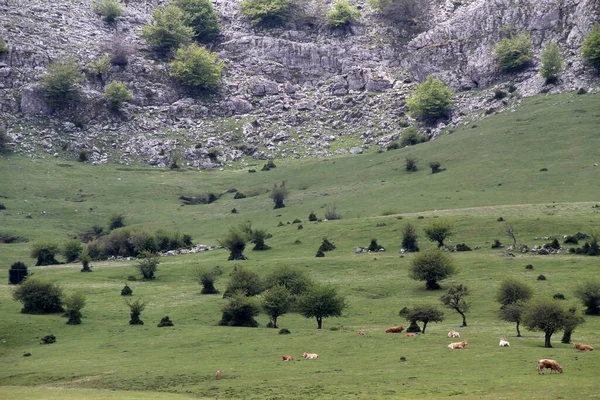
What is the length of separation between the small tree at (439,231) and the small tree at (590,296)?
3021cm

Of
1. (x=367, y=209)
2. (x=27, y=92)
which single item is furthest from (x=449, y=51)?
(x=27, y=92)

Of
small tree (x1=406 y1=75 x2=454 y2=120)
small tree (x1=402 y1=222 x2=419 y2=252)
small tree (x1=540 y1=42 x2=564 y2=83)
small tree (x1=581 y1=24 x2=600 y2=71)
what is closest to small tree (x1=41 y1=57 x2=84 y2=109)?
small tree (x1=406 y1=75 x2=454 y2=120)

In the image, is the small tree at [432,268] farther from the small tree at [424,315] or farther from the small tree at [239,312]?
the small tree at [239,312]

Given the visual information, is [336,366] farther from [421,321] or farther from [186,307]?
[186,307]

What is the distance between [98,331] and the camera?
68688 mm

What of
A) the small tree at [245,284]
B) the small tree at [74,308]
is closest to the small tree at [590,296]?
the small tree at [245,284]

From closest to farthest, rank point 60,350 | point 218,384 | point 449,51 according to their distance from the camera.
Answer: point 218,384
point 60,350
point 449,51

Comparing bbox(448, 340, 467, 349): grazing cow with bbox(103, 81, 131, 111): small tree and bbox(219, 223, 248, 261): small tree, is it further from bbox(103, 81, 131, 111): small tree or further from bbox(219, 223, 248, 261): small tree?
bbox(103, 81, 131, 111): small tree

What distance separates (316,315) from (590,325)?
874 inches

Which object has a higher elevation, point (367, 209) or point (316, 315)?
point (367, 209)

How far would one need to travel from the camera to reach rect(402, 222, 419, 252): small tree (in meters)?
97.6

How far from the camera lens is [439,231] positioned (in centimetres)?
9719

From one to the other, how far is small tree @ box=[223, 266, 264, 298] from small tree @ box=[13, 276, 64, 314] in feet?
53.5

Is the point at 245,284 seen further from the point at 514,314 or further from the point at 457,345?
the point at 457,345
